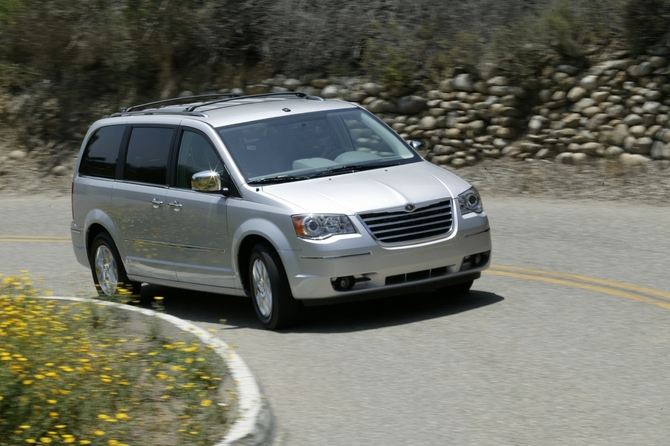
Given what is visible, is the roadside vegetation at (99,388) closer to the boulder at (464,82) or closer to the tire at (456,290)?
the tire at (456,290)

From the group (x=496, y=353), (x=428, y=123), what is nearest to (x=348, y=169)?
(x=496, y=353)

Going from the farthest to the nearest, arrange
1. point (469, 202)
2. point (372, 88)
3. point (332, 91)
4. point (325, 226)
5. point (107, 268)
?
point (332, 91) → point (372, 88) → point (107, 268) → point (469, 202) → point (325, 226)

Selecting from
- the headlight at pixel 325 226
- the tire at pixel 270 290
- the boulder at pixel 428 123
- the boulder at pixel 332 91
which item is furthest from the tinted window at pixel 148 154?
the boulder at pixel 332 91

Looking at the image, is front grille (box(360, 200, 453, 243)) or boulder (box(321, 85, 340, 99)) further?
boulder (box(321, 85, 340, 99))

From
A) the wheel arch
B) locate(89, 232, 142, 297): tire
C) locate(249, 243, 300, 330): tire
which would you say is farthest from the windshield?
locate(89, 232, 142, 297): tire

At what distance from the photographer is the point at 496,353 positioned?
26.0ft

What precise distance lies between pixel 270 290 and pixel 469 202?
1.83m

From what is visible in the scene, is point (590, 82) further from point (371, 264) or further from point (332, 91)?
point (371, 264)

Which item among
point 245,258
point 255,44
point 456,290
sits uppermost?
point 255,44

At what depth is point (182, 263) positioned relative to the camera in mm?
10211

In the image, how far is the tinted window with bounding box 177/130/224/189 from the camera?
32.8 ft

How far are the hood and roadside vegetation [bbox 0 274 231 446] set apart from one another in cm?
163

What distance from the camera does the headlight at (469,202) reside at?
9.35 meters

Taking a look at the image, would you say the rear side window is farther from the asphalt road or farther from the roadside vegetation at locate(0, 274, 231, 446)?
the roadside vegetation at locate(0, 274, 231, 446)
